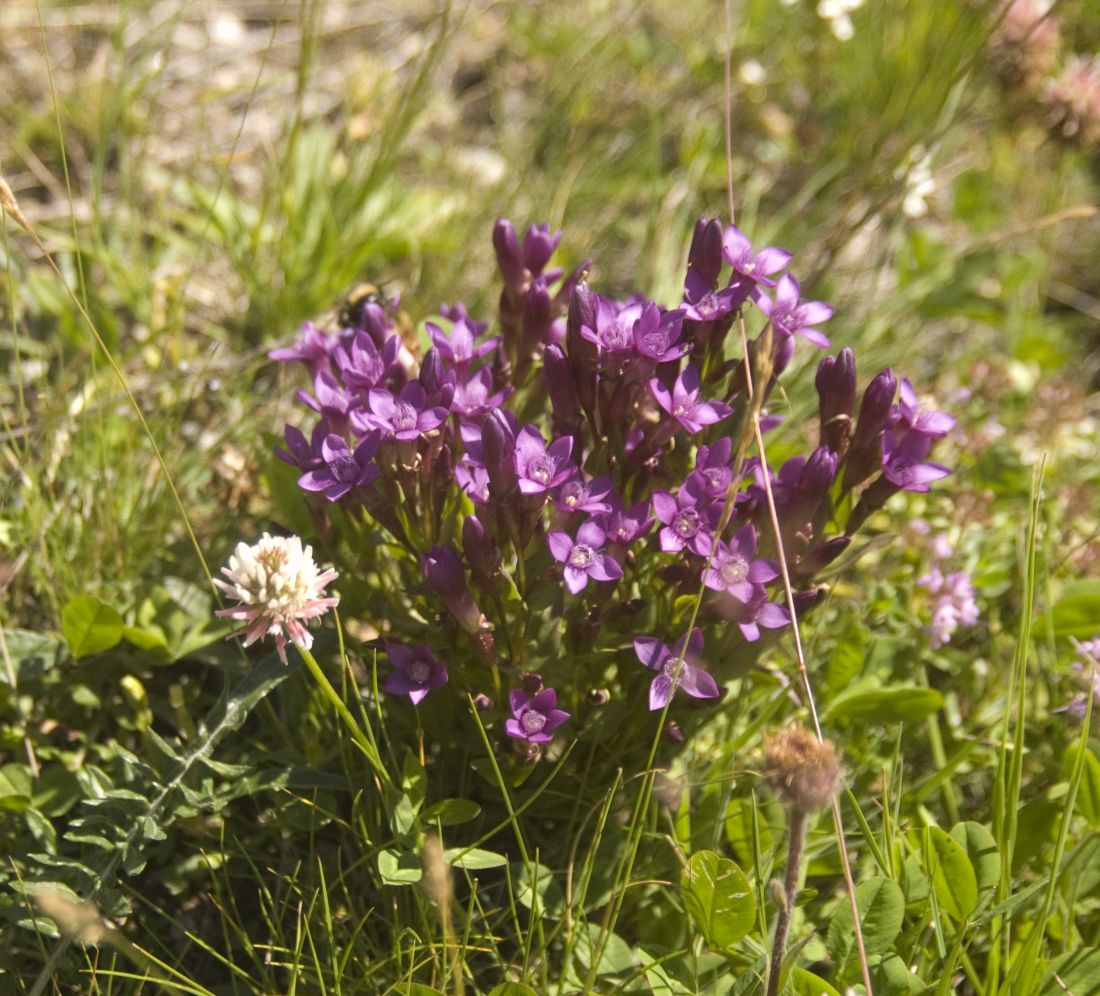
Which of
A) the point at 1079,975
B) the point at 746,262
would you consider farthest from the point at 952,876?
the point at 746,262

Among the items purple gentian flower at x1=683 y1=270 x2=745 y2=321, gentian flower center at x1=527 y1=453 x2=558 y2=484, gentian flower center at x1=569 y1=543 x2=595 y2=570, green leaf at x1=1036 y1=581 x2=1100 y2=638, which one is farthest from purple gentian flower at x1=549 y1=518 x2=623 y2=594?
green leaf at x1=1036 y1=581 x2=1100 y2=638

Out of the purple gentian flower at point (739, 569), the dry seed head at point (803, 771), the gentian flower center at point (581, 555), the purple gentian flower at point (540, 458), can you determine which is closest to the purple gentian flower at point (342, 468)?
the purple gentian flower at point (540, 458)

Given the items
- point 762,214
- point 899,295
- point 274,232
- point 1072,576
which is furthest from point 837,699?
point 762,214

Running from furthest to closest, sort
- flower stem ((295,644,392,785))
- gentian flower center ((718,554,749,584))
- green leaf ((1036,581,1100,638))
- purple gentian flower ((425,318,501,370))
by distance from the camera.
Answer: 1. green leaf ((1036,581,1100,638))
2. purple gentian flower ((425,318,501,370))
3. gentian flower center ((718,554,749,584))
4. flower stem ((295,644,392,785))

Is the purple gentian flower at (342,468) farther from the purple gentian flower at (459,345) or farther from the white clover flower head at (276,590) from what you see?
the purple gentian flower at (459,345)

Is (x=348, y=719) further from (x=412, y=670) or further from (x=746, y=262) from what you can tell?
(x=746, y=262)

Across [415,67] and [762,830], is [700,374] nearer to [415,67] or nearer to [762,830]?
[762,830]

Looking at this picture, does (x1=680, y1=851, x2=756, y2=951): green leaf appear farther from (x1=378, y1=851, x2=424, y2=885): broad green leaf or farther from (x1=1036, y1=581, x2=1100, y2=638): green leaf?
(x1=1036, y1=581, x2=1100, y2=638): green leaf
